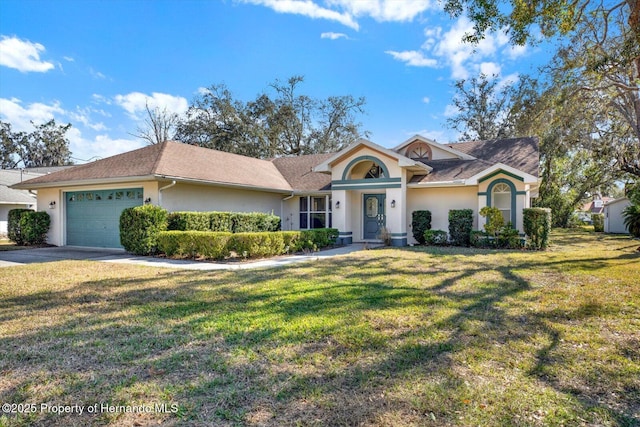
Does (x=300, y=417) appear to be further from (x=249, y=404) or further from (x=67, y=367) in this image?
(x=67, y=367)

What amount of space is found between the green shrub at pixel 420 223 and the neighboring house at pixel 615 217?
1953cm

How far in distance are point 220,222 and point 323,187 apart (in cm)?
629

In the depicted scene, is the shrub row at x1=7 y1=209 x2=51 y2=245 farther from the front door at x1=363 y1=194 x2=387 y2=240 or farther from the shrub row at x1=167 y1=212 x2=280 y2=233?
the front door at x1=363 y1=194 x2=387 y2=240

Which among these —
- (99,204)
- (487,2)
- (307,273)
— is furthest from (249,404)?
(99,204)

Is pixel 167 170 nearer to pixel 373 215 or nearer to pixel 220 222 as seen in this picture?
pixel 220 222

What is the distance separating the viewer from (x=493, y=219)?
14781 millimetres

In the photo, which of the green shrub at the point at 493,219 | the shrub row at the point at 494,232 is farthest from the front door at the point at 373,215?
the green shrub at the point at 493,219

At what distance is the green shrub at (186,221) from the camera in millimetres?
13211

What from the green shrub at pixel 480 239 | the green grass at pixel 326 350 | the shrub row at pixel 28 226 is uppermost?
the shrub row at pixel 28 226

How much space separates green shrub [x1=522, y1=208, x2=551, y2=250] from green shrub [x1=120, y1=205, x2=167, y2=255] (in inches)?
544

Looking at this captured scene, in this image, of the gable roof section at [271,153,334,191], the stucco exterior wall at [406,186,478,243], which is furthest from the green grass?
the gable roof section at [271,153,334,191]

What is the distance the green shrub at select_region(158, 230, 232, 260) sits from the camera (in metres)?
11.5

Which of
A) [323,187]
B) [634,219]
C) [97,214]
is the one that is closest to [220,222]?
[97,214]

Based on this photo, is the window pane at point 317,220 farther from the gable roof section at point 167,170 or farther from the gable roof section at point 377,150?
the gable roof section at point 377,150
